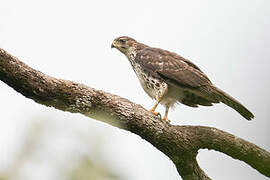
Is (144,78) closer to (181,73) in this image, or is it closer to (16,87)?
(181,73)

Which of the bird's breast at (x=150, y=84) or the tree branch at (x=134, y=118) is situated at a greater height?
the bird's breast at (x=150, y=84)

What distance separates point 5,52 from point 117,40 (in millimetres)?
4212

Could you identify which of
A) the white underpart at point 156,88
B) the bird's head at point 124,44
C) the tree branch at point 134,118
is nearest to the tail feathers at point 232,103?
the tree branch at point 134,118

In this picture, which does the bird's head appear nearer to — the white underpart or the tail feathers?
the white underpart

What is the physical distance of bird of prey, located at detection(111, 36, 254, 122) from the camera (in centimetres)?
529

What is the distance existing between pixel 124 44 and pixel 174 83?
1740 millimetres

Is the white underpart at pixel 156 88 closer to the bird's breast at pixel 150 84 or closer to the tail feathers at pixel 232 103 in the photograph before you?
the bird's breast at pixel 150 84

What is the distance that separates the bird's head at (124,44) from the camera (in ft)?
22.6

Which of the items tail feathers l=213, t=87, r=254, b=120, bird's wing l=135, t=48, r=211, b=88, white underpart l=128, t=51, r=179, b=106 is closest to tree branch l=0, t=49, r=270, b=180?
tail feathers l=213, t=87, r=254, b=120

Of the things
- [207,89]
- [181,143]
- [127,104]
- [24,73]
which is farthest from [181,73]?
[24,73]

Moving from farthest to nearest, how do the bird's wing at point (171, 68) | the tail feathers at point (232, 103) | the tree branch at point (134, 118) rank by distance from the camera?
1. the bird's wing at point (171, 68)
2. the tail feathers at point (232, 103)
3. the tree branch at point (134, 118)

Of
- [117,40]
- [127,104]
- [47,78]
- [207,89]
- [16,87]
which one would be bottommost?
[16,87]

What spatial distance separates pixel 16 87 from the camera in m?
3.08

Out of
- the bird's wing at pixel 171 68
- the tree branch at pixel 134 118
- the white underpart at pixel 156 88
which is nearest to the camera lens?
the tree branch at pixel 134 118
